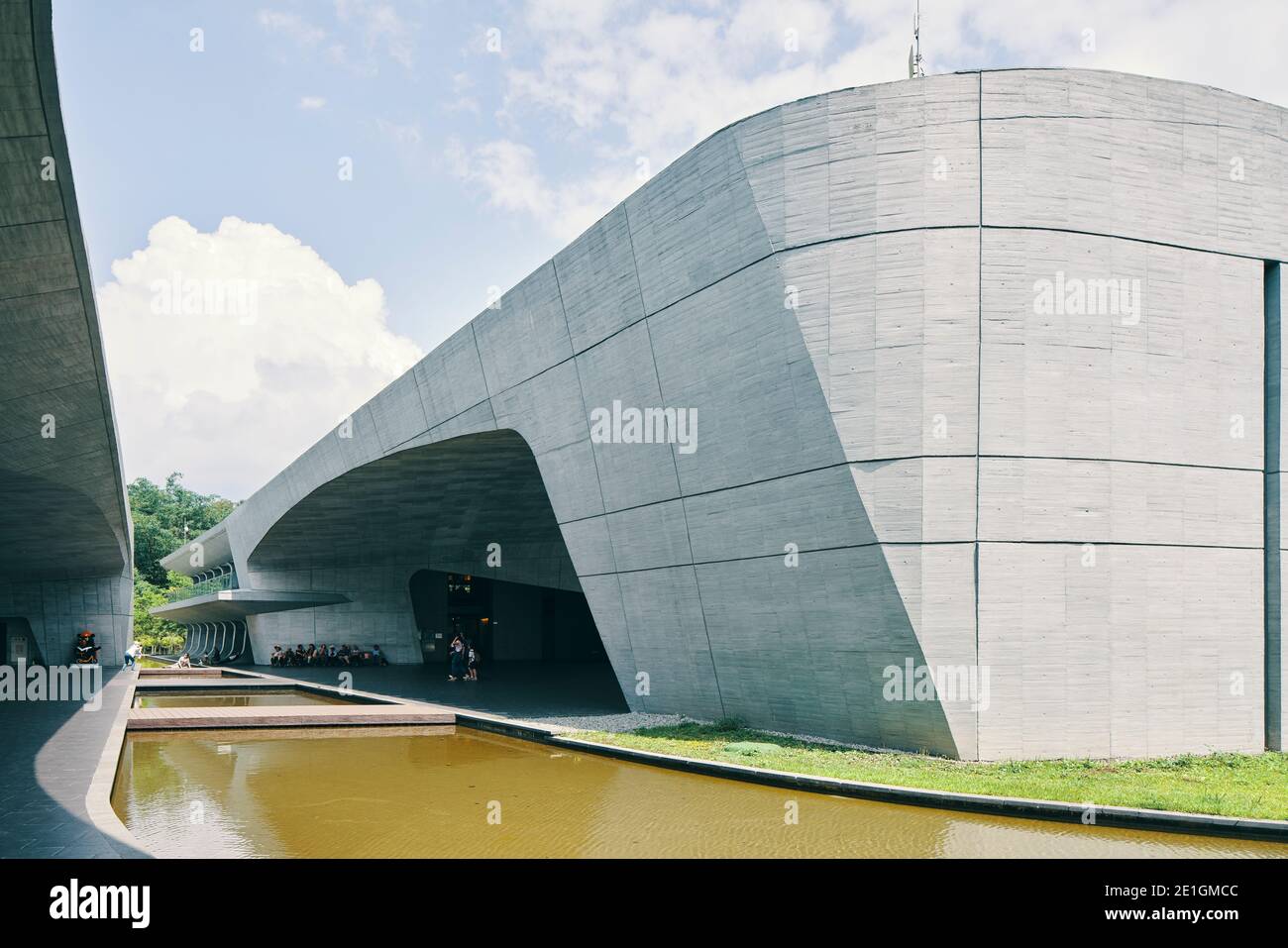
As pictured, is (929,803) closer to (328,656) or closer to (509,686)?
(509,686)

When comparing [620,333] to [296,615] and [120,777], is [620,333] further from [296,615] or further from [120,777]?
[296,615]

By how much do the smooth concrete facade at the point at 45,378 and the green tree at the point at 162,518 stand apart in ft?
165

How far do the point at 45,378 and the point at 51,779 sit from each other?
594 centimetres

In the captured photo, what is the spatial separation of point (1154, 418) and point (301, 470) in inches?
965

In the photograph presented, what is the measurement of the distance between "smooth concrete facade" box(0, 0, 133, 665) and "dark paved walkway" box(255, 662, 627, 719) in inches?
315

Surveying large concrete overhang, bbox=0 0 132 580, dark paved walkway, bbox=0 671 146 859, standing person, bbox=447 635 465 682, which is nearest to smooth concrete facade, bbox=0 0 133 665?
large concrete overhang, bbox=0 0 132 580

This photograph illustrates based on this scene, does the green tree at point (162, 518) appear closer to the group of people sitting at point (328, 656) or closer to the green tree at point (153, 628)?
the green tree at point (153, 628)

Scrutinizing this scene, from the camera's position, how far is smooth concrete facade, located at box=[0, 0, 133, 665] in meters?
7.01

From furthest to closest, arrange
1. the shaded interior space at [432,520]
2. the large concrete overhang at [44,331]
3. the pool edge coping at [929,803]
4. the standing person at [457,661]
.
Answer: the standing person at [457,661], the shaded interior space at [432,520], the pool edge coping at [929,803], the large concrete overhang at [44,331]

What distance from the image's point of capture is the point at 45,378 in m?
13.8

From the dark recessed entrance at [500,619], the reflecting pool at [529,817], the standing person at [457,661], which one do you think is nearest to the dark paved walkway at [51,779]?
the reflecting pool at [529,817]

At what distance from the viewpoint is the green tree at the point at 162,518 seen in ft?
303
